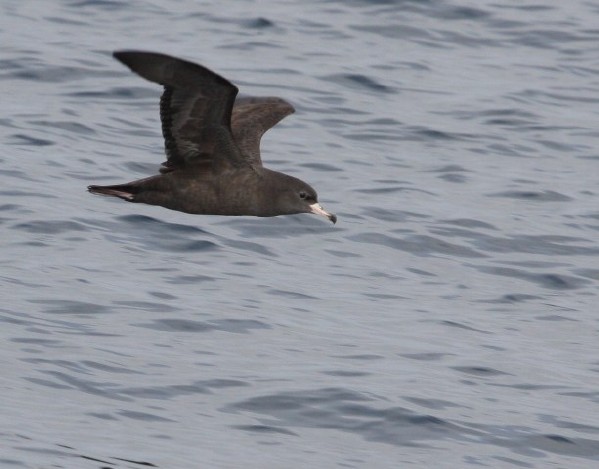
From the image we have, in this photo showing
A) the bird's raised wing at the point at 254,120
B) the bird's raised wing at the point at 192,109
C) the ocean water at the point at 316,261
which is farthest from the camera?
the bird's raised wing at the point at 254,120

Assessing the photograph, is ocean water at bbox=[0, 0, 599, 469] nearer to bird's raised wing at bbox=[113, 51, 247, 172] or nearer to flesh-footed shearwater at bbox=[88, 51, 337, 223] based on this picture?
flesh-footed shearwater at bbox=[88, 51, 337, 223]

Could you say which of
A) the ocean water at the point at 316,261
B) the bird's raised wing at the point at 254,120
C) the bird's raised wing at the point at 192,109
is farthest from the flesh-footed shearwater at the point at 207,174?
the ocean water at the point at 316,261

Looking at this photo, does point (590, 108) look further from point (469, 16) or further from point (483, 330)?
point (483, 330)

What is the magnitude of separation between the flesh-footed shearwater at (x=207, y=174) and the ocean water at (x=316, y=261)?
1.15 metres

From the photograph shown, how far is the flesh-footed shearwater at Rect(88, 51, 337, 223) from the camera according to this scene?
37.0 ft

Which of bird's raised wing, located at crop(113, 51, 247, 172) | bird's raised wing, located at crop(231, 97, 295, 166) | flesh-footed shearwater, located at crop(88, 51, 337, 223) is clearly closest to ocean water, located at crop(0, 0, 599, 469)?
flesh-footed shearwater, located at crop(88, 51, 337, 223)

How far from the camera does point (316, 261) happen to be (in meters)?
14.6

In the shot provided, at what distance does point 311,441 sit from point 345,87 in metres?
9.34

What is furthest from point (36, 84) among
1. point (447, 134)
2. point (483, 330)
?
point (483, 330)

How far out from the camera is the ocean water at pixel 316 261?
441 inches

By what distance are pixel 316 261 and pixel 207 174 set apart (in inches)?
118

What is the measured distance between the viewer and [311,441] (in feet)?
35.9

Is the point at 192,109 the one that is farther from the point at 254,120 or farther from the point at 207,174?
the point at 254,120

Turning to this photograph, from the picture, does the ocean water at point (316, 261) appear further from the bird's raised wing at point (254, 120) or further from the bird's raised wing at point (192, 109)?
the bird's raised wing at point (192, 109)
